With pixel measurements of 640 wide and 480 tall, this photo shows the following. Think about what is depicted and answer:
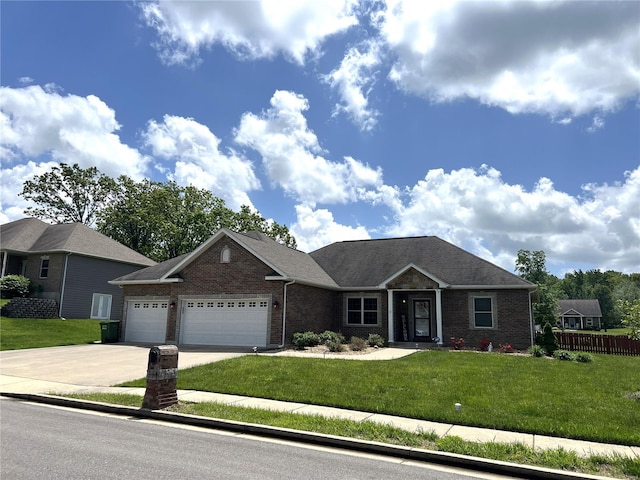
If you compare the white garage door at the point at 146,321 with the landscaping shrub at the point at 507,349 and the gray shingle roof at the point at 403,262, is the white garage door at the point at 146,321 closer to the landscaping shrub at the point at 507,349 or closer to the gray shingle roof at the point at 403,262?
the gray shingle roof at the point at 403,262

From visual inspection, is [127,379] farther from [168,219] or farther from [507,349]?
[168,219]

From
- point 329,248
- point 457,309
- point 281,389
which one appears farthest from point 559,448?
point 329,248

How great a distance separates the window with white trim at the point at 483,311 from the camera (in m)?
21.3

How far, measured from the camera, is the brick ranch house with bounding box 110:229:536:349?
68.0 ft

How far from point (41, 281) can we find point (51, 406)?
24.8 m

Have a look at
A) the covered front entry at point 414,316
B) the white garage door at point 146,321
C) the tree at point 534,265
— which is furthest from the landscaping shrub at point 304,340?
the tree at point 534,265

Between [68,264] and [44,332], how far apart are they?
7.21 metres

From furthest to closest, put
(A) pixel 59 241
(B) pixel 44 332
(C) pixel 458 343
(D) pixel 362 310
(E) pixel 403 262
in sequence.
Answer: (A) pixel 59 241
(E) pixel 403 262
(B) pixel 44 332
(D) pixel 362 310
(C) pixel 458 343

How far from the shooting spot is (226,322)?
21.5 m

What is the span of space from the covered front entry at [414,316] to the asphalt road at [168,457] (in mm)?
16946

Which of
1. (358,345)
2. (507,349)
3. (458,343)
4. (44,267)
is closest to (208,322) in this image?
(358,345)

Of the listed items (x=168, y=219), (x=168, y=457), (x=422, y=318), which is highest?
(x=168, y=219)

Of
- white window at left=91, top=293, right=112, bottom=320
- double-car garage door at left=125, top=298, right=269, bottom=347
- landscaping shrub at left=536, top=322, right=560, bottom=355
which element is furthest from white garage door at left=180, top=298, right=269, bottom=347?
white window at left=91, top=293, right=112, bottom=320

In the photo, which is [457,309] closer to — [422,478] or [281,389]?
[281,389]
